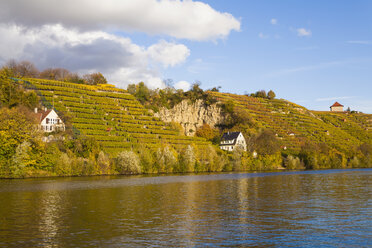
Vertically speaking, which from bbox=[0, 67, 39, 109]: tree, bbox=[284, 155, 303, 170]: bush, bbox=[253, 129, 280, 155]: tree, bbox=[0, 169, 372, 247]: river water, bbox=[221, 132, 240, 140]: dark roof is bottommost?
bbox=[0, 169, 372, 247]: river water

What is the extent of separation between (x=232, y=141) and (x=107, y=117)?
58.0 meters

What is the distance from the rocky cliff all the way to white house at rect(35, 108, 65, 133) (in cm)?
7888

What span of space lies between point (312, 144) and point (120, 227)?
146257mm

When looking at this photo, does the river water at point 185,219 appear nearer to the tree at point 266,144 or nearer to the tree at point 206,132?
the tree at point 266,144

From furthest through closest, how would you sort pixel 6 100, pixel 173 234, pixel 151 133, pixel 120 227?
pixel 151 133, pixel 6 100, pixel 120 227, pixel 173 234

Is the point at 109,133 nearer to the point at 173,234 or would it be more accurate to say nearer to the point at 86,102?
the point at 86,102

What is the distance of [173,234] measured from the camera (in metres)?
28.8

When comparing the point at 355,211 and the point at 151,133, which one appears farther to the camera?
the point at 151,133

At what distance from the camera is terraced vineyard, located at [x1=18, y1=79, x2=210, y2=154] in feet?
374

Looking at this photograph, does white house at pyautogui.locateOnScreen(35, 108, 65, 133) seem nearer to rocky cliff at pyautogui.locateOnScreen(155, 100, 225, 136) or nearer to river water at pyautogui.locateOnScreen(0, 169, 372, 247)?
river water at pyautogui.locateOnScreen(0, 169, 372, 247)

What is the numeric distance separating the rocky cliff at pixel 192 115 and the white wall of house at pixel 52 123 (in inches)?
3110

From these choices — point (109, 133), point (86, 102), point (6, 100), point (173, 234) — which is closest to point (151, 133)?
point (109, 133)

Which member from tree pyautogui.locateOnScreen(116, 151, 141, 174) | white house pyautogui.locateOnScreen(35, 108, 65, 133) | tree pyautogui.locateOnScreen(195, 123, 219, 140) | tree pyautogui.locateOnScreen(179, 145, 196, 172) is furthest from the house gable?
tree pyautogui.locateOnScreen(195, 123, 219, 140)

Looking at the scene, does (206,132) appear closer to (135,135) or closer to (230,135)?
(230,135)
